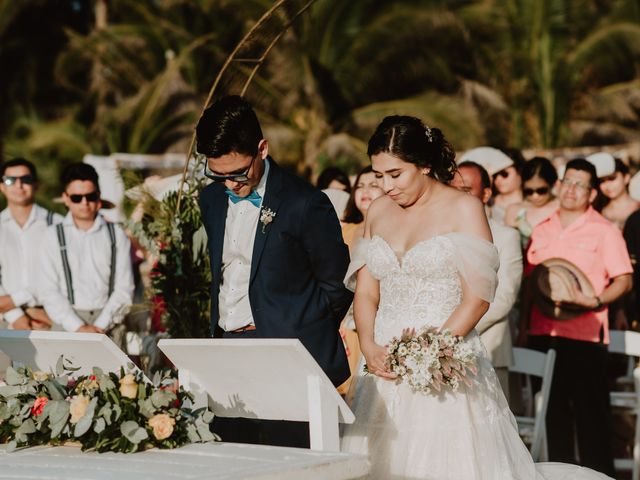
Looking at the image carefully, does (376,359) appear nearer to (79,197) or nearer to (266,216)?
(266,216)

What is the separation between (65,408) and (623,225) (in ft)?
20.8

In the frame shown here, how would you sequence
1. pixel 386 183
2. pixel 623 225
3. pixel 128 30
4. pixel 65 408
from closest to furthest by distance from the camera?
pixel 65 408, pixel 386 183, pixel 623 225, pixel 128 30

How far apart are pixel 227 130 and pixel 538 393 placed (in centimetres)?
354

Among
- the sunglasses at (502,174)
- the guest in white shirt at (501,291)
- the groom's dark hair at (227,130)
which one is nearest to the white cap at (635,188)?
the sunglasses at (502,174)

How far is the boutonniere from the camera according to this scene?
16.0ft

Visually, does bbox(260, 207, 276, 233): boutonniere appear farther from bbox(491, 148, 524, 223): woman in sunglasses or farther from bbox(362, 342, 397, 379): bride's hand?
bbox(491, 148, 524, 223): woman in sunglasses

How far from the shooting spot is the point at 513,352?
280 inches

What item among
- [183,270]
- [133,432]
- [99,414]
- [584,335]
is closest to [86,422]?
[99,414]

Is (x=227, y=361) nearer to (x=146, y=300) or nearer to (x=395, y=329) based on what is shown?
(x=395, y=329)

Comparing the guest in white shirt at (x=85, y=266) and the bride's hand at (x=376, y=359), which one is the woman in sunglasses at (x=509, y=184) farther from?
the bride's hand at (x=376, y=359)

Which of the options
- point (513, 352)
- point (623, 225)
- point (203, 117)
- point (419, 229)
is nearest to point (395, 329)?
point (419, 229)

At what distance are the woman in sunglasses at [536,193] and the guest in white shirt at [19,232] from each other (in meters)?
3.62

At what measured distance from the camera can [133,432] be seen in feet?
12.8

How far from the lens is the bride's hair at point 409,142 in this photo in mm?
4633
